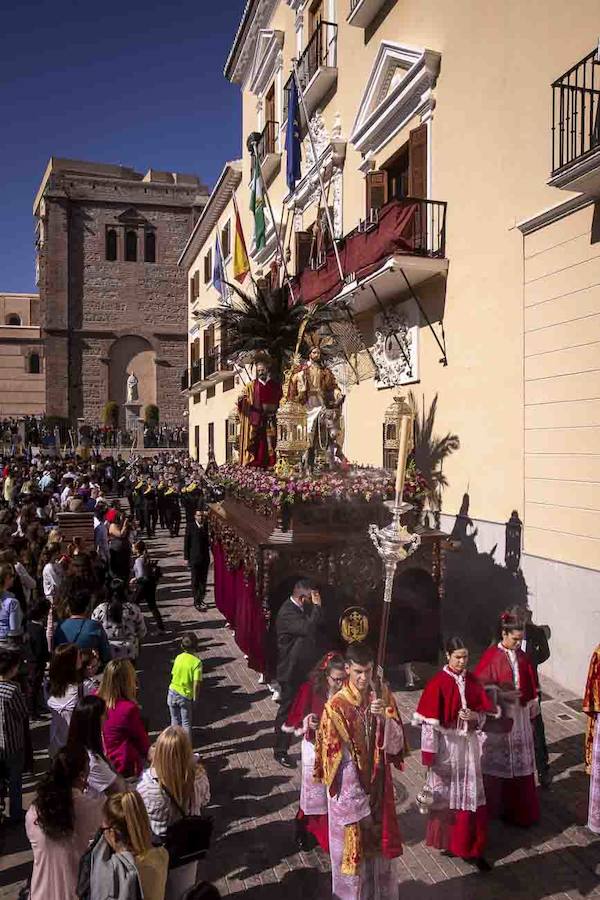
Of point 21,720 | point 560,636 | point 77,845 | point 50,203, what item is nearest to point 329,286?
point 560,636

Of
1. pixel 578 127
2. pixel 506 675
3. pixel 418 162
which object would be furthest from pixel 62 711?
pixel 418 162

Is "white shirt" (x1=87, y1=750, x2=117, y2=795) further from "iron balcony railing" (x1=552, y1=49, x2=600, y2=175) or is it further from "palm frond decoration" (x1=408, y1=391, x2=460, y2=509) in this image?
"palm frond decoration" (x1=408, y1=391, x2=460, y2=509)

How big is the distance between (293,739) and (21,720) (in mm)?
2607

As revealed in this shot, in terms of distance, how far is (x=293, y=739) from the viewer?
21.9 ft

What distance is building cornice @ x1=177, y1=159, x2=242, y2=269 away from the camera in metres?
24.9

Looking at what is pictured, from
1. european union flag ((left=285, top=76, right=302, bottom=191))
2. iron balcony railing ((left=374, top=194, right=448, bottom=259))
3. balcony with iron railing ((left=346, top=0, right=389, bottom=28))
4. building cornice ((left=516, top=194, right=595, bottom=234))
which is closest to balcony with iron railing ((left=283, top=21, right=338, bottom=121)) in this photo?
european union flag ((left=285, top=76, right=302, bottom=191))

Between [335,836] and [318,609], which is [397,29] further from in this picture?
[335,836]

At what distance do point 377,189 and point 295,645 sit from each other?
9.63m

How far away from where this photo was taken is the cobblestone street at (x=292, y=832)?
15.2 feet

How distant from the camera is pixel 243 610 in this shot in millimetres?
9539

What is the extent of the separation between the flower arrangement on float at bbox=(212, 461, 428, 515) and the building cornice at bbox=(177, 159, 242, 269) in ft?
60.3

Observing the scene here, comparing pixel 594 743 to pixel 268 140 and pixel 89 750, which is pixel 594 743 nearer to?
pixel 89 750

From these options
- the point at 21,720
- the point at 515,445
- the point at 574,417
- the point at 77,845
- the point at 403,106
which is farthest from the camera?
the point at 403,106

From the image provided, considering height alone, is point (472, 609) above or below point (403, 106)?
below
